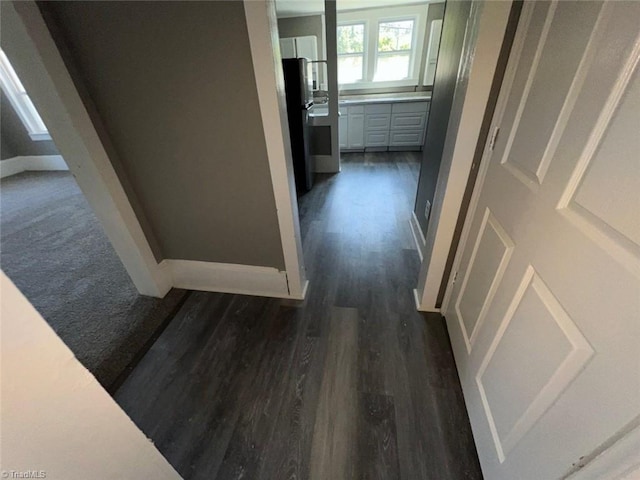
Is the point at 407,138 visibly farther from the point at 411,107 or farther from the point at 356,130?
the point at 356,130

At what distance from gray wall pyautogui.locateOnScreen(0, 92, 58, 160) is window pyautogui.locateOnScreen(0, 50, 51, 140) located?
3.5 inches

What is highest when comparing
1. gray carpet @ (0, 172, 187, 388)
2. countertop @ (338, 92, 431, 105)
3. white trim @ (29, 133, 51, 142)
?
countertop @ (338, 92, 431, 105)

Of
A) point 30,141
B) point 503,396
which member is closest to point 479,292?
point 503,396

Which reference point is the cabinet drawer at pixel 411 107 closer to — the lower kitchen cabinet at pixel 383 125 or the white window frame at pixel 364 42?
the lower kitchen cabinet at pixel 383 125

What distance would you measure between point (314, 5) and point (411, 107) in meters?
2.03

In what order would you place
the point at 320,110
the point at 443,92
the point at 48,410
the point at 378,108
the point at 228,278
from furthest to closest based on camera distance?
the point at 378,108 → the point at 320,110 → the point at 228,278 → the point at 443,92 → the point at 48,410

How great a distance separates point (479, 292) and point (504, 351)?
265 millimetres

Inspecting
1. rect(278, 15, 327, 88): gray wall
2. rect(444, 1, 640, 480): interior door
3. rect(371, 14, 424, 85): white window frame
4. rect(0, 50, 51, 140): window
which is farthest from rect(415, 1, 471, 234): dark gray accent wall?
rect(0, 50, 51, 140): window

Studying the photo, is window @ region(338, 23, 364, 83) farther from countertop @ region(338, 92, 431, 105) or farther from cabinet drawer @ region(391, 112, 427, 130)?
cabinet drawer @ region(391, 112, 427, 130)

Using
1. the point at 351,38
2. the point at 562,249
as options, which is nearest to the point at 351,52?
the point at 351,38

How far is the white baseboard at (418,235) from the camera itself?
77.7 inches

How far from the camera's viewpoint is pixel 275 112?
3.61ft

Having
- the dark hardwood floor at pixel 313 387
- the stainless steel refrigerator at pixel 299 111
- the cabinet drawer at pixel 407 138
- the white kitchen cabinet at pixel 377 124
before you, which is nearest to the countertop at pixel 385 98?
the white kitchen cabinet at pixel 377 124

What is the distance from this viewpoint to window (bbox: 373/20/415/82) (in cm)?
419
